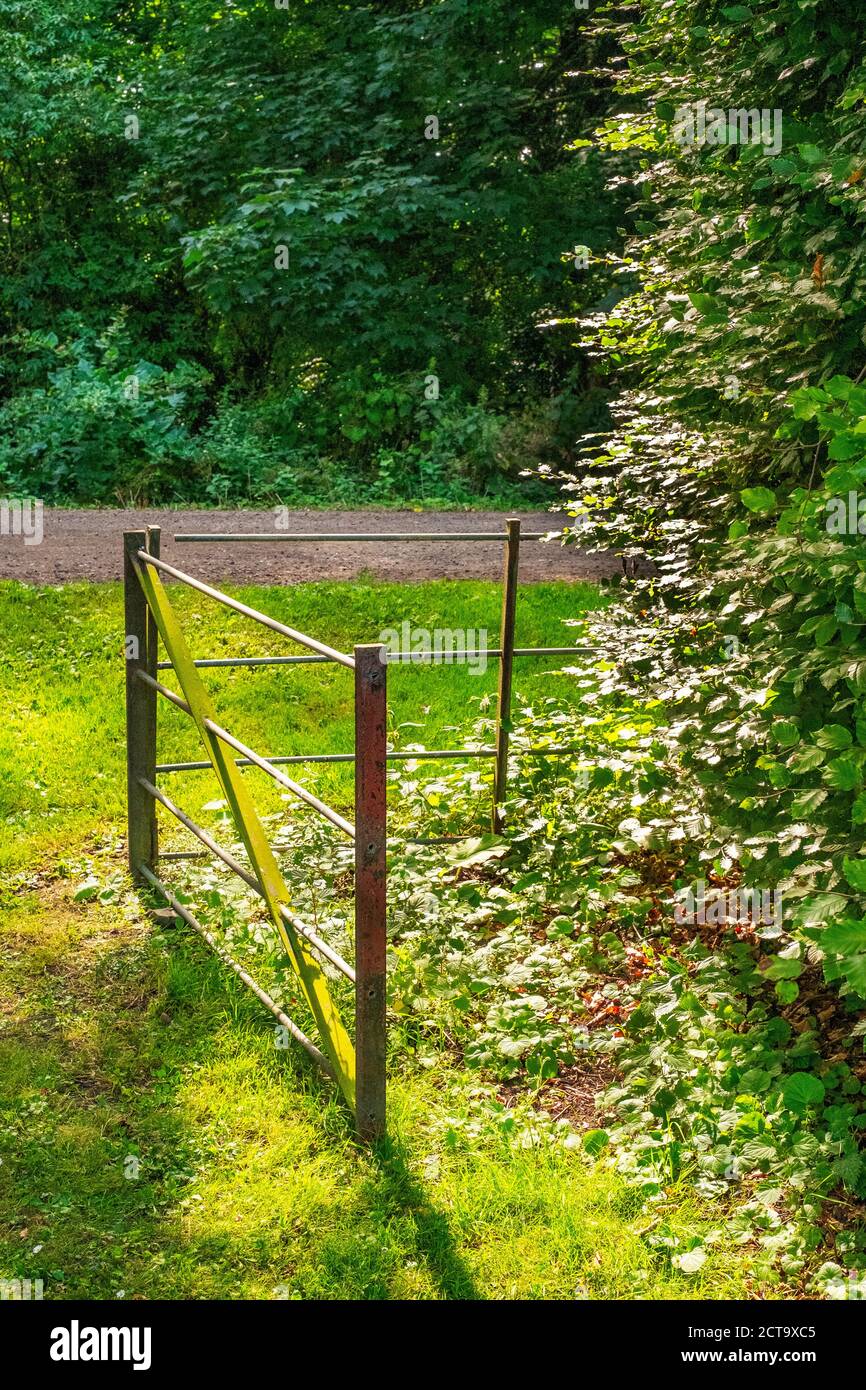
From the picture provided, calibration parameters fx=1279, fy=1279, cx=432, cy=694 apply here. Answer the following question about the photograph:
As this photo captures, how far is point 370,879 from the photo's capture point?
3.42 meters

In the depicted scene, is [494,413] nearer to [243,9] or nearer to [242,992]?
[243,9]

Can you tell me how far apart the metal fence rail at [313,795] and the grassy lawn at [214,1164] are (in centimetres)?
16

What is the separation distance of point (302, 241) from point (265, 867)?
12.2 metres

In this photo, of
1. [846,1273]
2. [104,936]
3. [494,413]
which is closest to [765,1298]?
[846,1273]

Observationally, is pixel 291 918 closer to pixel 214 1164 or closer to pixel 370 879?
pixel 370 879

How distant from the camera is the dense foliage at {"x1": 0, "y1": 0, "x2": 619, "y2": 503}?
1422 cm

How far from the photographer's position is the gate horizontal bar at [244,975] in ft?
12.9

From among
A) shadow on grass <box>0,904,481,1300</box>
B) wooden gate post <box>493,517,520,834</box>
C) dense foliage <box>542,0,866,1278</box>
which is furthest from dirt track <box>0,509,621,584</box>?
shadow on grass <box>0,904,481,1300</box>

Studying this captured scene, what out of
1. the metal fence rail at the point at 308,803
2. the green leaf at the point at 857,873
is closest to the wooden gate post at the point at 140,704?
the metal fence rail at the point at 308,803

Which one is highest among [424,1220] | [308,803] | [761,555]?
[761,555]

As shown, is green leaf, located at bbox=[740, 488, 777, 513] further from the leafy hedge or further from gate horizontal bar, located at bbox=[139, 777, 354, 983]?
gate horizontal bar, located at bbox=[139, 777, 354, 983]

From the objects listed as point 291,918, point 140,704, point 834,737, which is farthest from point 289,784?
point 140,704

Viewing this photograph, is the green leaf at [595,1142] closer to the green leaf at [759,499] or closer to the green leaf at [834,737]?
the green leaf at [834,737]
